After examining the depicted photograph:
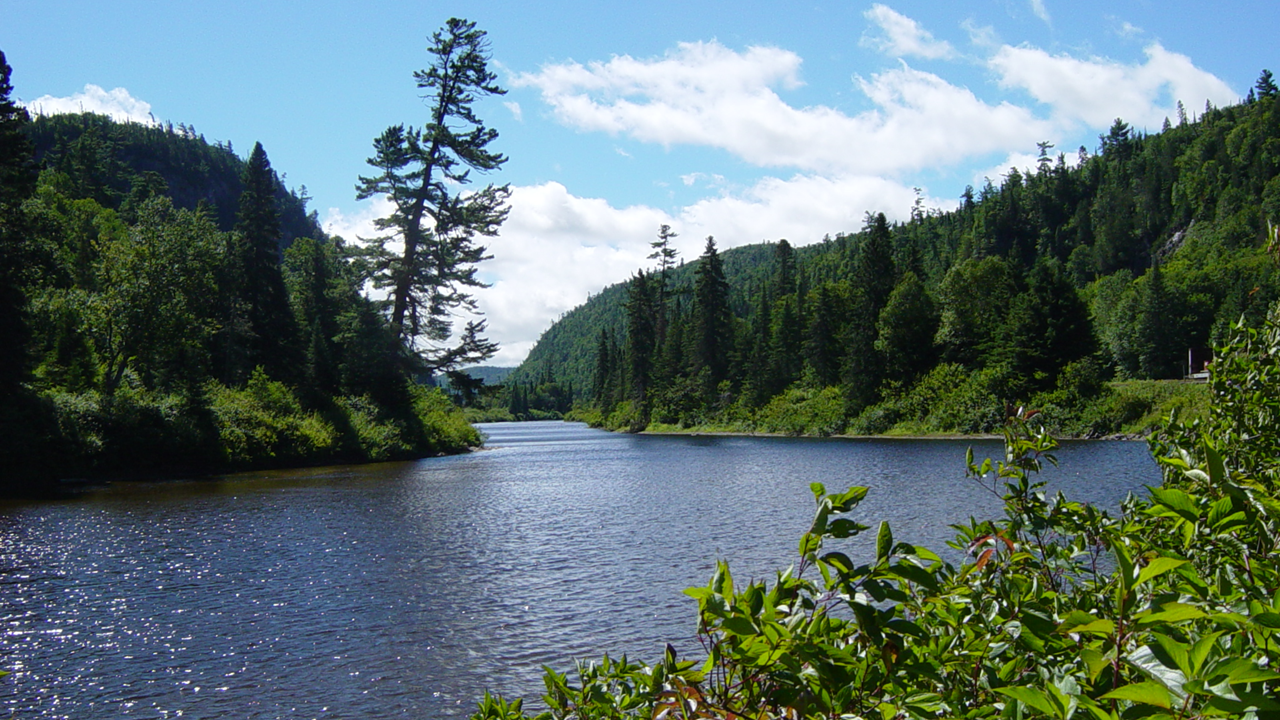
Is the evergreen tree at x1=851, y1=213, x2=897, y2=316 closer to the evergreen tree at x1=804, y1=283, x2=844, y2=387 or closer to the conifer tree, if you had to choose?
the evergreen tree at x1=804, y1=283, x2=844, y2=387

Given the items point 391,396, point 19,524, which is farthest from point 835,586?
point 391,396

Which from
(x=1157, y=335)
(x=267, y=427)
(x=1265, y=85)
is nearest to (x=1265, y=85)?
(x=1265, y=85)

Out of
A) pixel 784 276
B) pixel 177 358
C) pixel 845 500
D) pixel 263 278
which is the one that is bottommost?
pixel 845 500

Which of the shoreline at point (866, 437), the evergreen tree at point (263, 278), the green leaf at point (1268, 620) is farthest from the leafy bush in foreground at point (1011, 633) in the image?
the evergreen tree at point (263, 278)

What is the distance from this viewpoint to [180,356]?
115 ft

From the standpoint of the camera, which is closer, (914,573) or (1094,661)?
(1094,661)

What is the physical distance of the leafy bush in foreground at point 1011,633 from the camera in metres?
1.41

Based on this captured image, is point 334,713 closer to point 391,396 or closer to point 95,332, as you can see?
point 95,332

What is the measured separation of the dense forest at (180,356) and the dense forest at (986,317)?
33978 mm

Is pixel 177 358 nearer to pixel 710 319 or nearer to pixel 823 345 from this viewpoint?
pixel 823 345

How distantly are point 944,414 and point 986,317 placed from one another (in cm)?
1283

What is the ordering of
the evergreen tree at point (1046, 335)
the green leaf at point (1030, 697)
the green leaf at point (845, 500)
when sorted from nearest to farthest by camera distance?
the green leaf at point (1030, 697) < the green leaf at point (845, 500) < the evergreen tree at point (1046, 335)

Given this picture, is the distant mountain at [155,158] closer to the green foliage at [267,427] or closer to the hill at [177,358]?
the hill at [177,358]

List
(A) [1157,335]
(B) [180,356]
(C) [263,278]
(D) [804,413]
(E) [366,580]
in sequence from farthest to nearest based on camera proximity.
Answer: (A) [1157,335] → (D) [804,413] → (C) [263,278] → (B) [180,356] → (E) [366,580]
